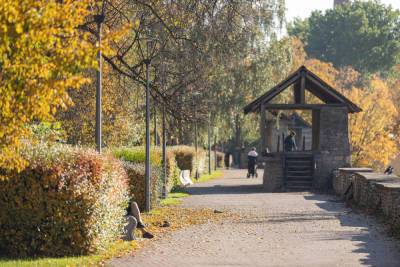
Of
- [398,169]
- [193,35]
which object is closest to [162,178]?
[193,35]

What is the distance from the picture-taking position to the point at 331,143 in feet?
130

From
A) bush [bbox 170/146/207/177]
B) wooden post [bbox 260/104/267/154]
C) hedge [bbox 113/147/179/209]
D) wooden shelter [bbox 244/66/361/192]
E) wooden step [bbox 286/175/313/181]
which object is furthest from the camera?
bush [bbox 170/146/207/177]

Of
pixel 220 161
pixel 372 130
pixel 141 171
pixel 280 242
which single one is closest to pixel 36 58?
pixel 280 242

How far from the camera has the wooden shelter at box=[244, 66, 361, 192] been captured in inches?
1543

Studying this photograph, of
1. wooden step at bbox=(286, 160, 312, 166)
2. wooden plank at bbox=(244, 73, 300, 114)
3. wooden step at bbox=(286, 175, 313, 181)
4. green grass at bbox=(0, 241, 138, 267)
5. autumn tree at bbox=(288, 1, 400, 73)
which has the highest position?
autumn tree at bbox=(288, 1, 400, 73)

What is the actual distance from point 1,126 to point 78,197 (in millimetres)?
4438

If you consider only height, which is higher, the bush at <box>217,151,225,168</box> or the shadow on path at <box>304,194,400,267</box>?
the bush at <box>217,151,225,168</box>

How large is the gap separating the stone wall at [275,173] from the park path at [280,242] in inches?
445

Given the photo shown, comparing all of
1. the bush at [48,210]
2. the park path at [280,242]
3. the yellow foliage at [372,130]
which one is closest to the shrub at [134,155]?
the park path at [280,242]

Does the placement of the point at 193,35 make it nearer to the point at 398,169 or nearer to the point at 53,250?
the point at 53,250

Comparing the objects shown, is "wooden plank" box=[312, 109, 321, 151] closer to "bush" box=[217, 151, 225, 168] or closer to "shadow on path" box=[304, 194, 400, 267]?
"shadow on path" box=[304, 194, 400, 267]

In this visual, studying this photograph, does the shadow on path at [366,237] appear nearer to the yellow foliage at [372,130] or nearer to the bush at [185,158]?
the bush at [185,158]

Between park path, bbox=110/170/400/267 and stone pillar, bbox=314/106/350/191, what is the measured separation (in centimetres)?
1169

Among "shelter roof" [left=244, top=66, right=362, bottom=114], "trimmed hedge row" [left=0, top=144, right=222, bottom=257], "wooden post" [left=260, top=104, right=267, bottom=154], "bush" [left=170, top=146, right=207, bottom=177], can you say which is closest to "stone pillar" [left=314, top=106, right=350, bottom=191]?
"shelter roof" [left=244, top=66, right=362, bottom=114]
